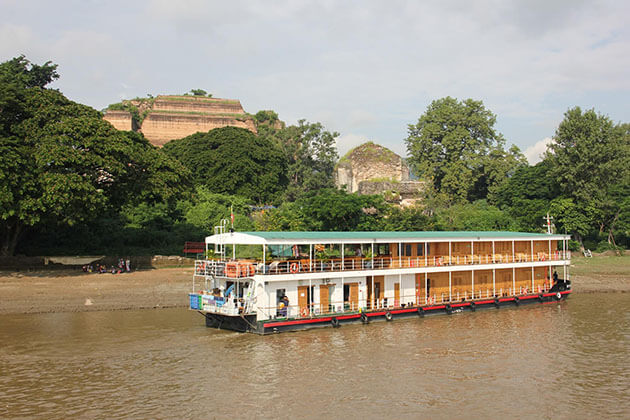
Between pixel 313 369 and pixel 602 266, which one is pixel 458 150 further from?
pixel 313 369

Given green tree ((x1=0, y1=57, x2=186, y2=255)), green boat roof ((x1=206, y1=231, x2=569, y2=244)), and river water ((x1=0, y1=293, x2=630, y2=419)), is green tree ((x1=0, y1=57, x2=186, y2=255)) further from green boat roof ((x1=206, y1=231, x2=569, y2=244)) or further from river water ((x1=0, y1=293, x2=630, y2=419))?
green boat roof ((x1=206, y1=231, x2=569, y2=244))

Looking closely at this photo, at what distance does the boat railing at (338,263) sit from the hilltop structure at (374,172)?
28184 millimetres

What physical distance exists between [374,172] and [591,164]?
22.3 m

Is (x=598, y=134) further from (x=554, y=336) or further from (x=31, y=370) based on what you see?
(x=31, y=370)

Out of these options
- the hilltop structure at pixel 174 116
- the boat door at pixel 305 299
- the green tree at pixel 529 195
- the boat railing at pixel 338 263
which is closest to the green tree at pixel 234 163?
the hilltop structure at pixel 174 116

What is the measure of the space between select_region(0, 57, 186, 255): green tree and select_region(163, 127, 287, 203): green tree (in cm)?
1645

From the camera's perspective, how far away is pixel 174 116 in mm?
73625

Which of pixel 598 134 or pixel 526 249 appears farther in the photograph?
pixel 598 134

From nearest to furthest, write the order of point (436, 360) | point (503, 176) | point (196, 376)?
1. point (196, 376)
2. point (436, 360)
3. point (503, 176)

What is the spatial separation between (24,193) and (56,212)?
1826 millimetres

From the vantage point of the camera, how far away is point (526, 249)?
30203 millimetres

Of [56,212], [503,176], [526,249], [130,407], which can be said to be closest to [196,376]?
[130,407]

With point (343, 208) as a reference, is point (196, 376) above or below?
below

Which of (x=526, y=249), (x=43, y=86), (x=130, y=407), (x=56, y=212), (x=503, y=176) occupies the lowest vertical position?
(x=130, y=407)
